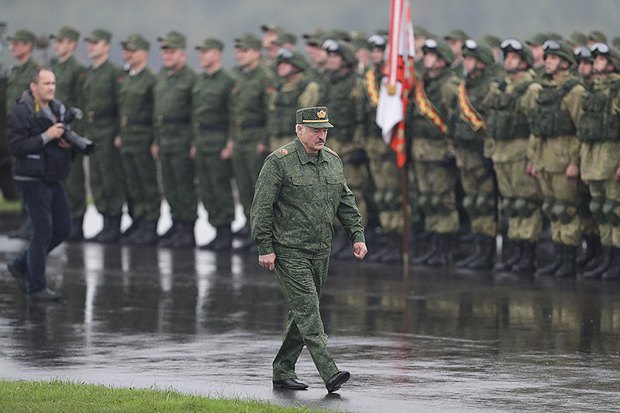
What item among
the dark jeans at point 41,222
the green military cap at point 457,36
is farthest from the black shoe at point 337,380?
the green military cap at point 457,36

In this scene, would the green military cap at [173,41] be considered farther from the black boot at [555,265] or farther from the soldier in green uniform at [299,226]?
the soldier in green uniform at [299,226]

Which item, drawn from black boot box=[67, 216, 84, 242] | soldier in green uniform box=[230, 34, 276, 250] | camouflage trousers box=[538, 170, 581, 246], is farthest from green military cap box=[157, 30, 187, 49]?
camouflage trousers box=[538, 170, 581, 246]

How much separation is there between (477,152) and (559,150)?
1.47m

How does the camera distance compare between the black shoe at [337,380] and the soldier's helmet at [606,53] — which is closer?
the black shoe at [337,380]

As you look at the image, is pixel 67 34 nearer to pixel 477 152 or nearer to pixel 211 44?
pixel 211 44

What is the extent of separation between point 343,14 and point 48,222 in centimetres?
1337

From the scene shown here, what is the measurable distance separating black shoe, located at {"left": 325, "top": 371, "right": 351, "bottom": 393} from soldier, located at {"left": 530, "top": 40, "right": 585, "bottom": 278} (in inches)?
284

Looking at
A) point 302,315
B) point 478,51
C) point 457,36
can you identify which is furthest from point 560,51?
point 302,315

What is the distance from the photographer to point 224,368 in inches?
466

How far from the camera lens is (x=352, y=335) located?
1363 centimetres

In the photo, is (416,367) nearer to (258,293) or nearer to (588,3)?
(258,293)

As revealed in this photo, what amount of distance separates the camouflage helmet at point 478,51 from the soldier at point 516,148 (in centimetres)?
49

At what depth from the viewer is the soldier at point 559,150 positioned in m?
17.3

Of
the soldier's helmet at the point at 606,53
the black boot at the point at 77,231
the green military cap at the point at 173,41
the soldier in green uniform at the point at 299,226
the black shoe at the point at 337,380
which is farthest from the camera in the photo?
the black boot at the point at 77,231
